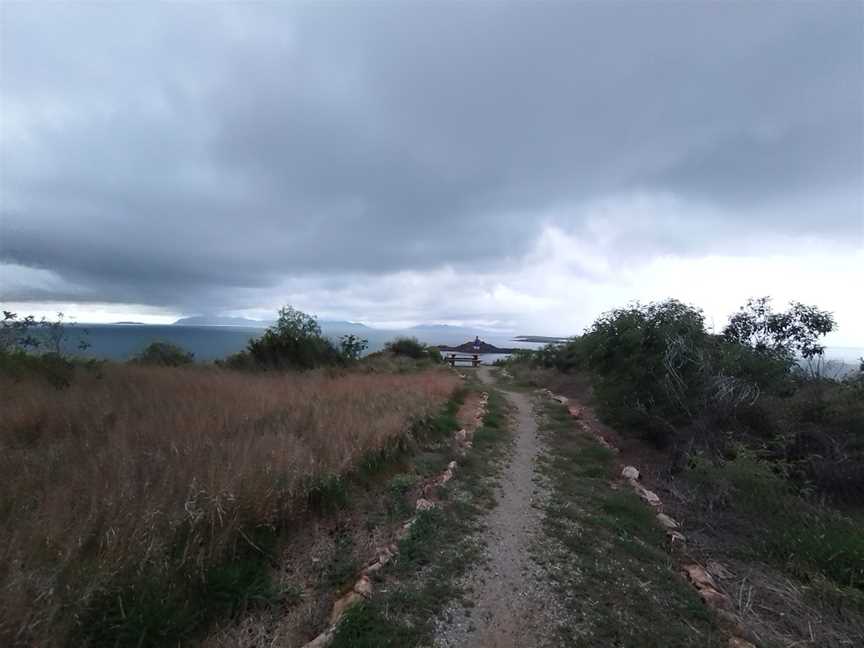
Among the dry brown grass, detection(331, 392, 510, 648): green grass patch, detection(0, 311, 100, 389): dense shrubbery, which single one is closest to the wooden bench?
detection(0, 311, 100, 389): dense shrubbery

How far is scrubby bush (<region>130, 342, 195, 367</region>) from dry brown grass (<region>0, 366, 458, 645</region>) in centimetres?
1081

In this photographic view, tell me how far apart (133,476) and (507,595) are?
3195mm

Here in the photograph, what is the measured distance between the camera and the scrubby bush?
1669 centimetres

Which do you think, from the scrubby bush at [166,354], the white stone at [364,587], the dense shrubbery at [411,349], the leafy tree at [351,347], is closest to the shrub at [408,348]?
the dense shrubbery at [411,349]

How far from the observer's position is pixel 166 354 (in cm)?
1733

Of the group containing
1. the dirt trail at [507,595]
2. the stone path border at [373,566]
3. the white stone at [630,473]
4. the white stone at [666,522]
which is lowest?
the white stone at [666,522]

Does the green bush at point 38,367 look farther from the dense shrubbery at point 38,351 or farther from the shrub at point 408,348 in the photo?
the shrub at point 408,348

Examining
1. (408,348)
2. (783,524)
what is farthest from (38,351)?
(408,348)

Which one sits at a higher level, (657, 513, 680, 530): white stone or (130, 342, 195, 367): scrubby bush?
(130, 342, 195, 367): scrubby bush

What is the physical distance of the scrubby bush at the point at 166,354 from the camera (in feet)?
54.7

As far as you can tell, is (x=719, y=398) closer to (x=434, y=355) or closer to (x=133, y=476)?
(x=133, y=476)

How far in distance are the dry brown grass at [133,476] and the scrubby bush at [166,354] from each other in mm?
10811

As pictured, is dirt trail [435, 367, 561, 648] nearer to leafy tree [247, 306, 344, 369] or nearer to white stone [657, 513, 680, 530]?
white stone [657, 513, 680, 530]

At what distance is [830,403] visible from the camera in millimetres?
6645
